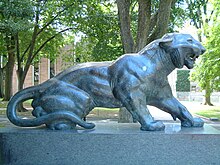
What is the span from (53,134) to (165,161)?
1.20m

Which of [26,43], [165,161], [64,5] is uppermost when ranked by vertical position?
[64,5]

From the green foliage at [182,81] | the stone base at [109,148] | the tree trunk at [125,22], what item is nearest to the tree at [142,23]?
the tree trunk at [125,22]

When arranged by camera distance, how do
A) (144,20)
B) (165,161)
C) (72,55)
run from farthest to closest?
(72,55) → (144,20) → (165,161)

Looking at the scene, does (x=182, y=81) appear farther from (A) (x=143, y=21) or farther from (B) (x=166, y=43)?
(B) (x=166, y=43)

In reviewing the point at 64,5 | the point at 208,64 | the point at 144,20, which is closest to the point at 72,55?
the point at 64,5

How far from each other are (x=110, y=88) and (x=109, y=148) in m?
0.71

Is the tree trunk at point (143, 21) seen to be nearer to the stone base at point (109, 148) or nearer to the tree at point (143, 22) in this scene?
the tree at point (143, 22)

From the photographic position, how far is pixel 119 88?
375cm

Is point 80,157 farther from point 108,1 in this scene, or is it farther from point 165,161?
point 108,1

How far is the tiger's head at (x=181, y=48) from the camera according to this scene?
385cm

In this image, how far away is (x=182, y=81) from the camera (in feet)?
136

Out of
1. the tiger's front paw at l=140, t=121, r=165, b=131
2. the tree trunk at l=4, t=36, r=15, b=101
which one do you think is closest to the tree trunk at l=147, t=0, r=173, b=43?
the tiger's front paw at l=140, t=121, r=165, b=131

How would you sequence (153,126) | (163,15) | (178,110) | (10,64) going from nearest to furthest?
(153,126), (178,110), (163,15), (10,64)

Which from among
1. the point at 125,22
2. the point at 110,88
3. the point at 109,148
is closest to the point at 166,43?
the point at 110,88
